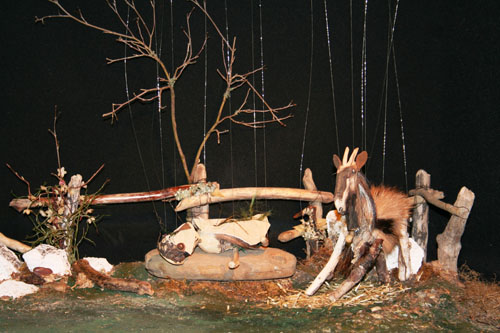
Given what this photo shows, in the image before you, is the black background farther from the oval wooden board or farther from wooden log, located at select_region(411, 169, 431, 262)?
the oval wooden board

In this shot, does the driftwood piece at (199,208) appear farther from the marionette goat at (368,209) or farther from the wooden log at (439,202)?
the wooden log at (439,202)

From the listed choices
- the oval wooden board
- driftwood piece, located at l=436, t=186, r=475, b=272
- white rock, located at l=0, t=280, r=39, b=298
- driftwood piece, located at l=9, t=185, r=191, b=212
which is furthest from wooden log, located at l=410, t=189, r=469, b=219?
white rock, located at l=0, t=280, r=39, b=298

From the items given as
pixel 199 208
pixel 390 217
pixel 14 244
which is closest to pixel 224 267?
pixel 199 208

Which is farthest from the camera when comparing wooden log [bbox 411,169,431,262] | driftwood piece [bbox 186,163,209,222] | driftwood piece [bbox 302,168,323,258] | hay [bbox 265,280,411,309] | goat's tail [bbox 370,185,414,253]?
driftwood piece [bbox 302,168,323,258]

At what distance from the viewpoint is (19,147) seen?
454 centimetres

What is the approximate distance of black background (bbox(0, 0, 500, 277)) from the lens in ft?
14.4

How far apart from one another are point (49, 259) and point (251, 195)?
1685mm

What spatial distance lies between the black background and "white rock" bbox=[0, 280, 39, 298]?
0.92 metres

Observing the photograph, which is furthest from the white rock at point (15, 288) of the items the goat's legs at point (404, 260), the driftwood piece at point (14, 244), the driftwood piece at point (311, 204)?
the goat's legs at point (404, 260)

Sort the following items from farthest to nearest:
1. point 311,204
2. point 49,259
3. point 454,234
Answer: point 311,204
point 49,259
point 454,234

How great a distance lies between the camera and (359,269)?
3.28 metres

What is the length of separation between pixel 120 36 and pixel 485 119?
3.13m

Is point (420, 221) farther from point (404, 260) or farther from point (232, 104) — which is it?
point (232, 104)

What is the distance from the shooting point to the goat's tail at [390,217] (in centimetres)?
351
